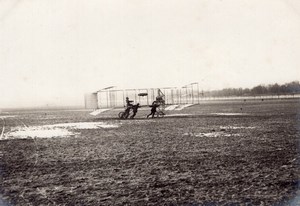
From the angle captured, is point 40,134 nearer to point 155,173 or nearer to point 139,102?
point 155,173

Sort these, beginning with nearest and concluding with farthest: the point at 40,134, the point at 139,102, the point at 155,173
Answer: the point at 155,173
the point at 40,134
the point at 139,102

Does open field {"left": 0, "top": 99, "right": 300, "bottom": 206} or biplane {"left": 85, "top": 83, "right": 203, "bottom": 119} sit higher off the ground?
biplane {"left": 85, "top": 83, "right": 203, "bottom": 119}

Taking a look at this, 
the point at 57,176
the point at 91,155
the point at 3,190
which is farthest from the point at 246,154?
the point at 3,190

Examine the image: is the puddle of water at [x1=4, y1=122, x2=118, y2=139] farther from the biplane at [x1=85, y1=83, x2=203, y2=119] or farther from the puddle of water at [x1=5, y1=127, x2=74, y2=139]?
the biplane at [x1=85, y1=83, x2=203, y2=119]

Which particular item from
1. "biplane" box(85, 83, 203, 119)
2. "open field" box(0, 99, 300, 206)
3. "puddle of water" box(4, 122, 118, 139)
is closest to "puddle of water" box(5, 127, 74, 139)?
"puddle of water" box(4, 122, 118, 139)

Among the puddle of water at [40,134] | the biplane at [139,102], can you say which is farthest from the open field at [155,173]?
the biplane at [139,102]

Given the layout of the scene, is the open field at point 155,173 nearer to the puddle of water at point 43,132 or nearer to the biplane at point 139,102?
the puddle of water at point 43,132

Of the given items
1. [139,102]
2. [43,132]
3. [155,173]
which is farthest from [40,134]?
[139,102]

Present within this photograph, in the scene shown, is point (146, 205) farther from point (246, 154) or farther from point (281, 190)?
point (246, 154)

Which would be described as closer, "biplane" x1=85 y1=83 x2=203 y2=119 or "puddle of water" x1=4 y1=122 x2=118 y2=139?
"puddle of water" x1=4 y1=122 x2=118 y2=139

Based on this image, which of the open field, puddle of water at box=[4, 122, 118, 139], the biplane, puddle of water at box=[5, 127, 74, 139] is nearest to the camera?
the open field

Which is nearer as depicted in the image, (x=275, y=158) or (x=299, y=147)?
(x=275, y=158)
